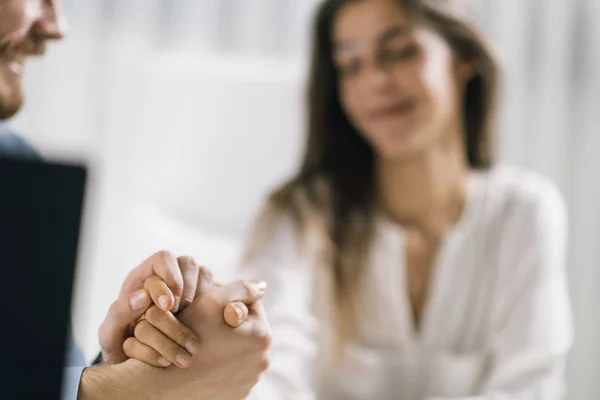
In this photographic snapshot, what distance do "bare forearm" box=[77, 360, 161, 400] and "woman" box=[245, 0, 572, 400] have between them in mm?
380

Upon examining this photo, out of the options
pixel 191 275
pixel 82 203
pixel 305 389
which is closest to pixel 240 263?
pixel 305 389

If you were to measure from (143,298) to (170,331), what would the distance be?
0.02 metres

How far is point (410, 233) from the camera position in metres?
0.85

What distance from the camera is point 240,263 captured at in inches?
28.4

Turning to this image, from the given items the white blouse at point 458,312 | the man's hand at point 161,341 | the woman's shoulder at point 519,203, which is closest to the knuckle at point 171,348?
the man's hand at point 161,341

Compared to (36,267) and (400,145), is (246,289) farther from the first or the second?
(400,145)

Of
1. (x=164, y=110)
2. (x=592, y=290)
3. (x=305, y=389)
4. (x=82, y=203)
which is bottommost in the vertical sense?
(x=592, y=290)

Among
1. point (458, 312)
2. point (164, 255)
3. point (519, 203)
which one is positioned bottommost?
point (458, 312)

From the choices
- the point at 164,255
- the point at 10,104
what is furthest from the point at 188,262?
the point at 10,104

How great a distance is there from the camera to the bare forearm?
294 millimetres

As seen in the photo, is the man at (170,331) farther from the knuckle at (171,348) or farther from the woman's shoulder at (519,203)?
the woman's shoulder at (519,203)

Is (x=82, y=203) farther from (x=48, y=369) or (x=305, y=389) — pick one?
(x=305, y=389)

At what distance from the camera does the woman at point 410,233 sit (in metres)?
→ 0.75

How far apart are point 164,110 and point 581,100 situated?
2.71ft
